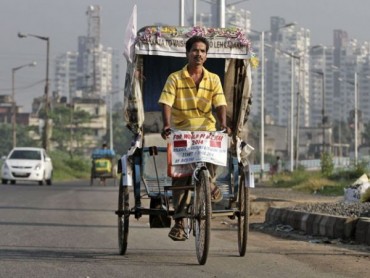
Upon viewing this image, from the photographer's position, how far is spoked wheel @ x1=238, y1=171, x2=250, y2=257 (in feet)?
38.7

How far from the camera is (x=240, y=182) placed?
39.8ft

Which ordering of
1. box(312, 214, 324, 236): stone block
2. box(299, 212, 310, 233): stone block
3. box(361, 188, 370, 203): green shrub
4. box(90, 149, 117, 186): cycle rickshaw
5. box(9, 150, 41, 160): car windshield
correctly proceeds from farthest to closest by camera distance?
box(90, 149, 117, 186): cycle rickshaw < box(9, 150, 41, 160): car windshield < box(361, 188, 370, 203): green shrub < box(299, 212, 310, 233): stone block < box(312, 214, 324, 236): stone block

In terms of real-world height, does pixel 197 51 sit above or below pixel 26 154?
above

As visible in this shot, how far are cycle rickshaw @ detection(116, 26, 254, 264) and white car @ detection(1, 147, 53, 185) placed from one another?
90.0ft

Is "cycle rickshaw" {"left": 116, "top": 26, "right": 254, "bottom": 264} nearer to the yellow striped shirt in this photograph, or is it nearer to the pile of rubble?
the yellow striped shirt

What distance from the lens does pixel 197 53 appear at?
11.5 metres

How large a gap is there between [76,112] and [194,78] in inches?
4429

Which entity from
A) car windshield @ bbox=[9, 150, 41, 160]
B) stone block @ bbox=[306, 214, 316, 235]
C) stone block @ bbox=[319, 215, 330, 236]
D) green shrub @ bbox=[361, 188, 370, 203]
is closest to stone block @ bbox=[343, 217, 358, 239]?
stone block @ bbox=[319, 215, 330, 236]

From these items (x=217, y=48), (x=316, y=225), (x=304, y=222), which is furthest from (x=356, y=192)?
(x=217, y=48)

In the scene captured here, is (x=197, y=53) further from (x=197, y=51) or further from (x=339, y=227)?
(x=339, y=227)

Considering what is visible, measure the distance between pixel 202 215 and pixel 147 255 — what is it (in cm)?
153

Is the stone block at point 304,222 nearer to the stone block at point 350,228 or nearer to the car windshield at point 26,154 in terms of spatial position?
the stone block at point 350,228

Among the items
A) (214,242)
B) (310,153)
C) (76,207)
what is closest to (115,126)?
(310,153)

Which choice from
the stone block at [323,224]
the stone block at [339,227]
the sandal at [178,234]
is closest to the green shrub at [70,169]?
the stone block at [323,224]
